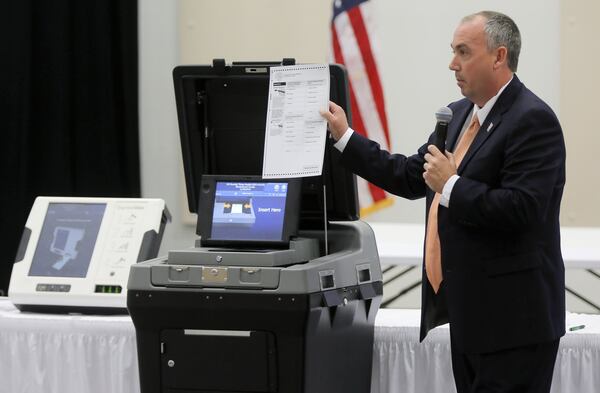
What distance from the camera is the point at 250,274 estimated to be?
263cm

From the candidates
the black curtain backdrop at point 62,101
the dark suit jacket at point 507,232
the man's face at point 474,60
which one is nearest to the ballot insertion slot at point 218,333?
the dark suit jacket at point 507,232

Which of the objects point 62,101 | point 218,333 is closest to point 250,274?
point 218,333

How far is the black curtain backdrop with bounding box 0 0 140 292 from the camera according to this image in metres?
6.16

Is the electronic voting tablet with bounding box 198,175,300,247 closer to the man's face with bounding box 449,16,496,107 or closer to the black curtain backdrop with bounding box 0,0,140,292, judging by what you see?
the man's face with bounding box 449,16,496,107

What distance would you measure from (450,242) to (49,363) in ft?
5.08

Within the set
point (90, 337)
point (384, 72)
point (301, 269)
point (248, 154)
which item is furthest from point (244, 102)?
point (384, 72)

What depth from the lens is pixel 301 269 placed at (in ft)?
8.48

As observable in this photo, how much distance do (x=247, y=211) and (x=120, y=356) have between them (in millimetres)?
827

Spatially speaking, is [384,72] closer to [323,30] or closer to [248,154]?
[323,30]

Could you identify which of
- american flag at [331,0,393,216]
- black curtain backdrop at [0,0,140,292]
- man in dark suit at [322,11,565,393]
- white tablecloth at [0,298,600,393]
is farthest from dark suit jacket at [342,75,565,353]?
black curtain backdrop at [0,0,140,292]

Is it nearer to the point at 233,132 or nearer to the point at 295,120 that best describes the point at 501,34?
the point at 295,120

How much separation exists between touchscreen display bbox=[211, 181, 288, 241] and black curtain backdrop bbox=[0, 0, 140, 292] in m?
3.60

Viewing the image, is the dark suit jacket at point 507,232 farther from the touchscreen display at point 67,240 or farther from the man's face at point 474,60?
the touchscreen display at point 67,240

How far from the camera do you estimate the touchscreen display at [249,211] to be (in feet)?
9.21
